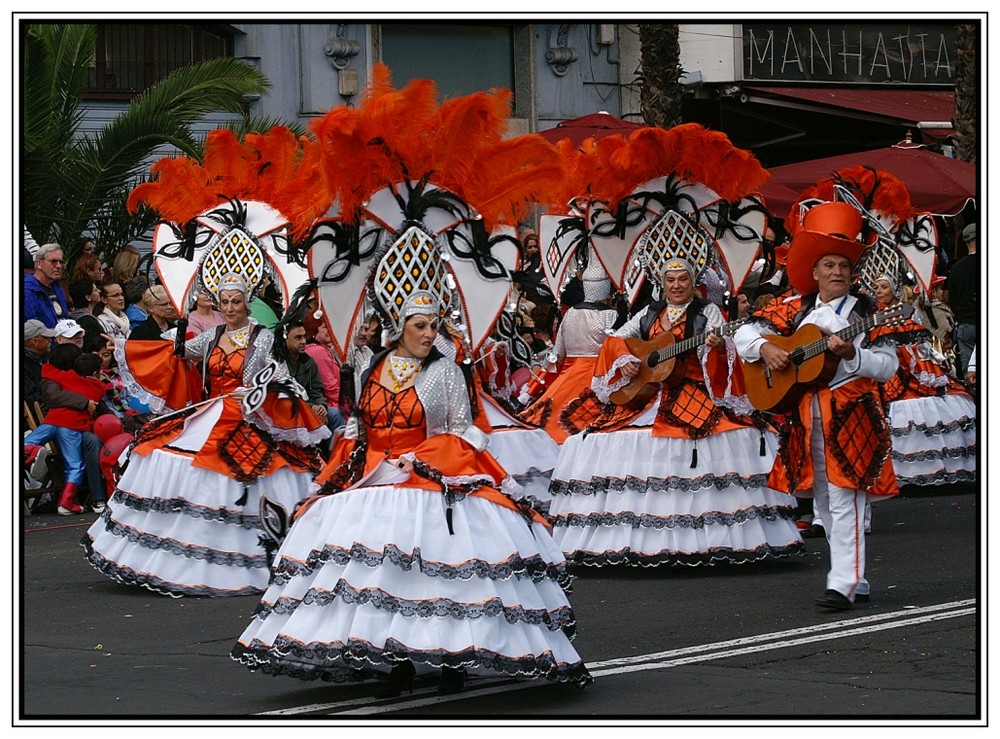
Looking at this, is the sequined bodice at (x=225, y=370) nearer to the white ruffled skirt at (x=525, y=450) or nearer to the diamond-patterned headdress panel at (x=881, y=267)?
the white ruffled skirt at (x=525, y=450)

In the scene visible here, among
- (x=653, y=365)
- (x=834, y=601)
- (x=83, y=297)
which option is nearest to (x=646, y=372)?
(x=653, y=365)

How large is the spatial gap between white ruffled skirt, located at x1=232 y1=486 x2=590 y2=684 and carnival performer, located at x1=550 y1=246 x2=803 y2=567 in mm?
3474

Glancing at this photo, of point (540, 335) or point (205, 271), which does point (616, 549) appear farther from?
point (540, 335)

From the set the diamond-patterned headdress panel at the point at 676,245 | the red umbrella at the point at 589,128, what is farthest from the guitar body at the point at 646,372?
the red umbrella at the point at 589,128

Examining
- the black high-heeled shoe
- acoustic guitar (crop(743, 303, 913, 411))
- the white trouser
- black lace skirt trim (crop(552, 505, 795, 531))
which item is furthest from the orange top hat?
the black high-heeled shoe

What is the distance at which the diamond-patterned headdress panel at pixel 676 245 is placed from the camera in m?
11.0

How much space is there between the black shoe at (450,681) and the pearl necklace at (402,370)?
1226mm

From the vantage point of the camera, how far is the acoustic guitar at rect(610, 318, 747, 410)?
10586 millimetres

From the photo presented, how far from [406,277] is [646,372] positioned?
360 centimetres

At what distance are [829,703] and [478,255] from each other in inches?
97.8

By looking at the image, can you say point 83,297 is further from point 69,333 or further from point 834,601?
point 834,601

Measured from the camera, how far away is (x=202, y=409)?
10781 mm
